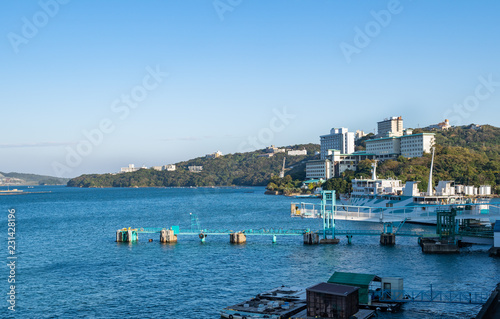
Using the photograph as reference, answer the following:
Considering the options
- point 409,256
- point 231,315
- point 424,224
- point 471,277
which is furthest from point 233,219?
point 231,315

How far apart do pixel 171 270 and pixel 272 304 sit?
530 inches

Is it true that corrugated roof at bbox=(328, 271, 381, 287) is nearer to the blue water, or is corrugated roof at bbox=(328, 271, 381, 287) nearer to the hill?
the blue water

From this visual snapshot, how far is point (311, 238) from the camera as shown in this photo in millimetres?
45531

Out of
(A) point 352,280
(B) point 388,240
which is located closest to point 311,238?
(B) point 388,240

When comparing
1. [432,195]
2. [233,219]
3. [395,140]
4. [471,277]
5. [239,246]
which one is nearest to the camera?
[471,277]

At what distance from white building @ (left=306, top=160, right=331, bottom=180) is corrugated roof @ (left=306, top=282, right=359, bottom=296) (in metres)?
141

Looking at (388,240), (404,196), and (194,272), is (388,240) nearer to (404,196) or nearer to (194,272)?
(194,272)

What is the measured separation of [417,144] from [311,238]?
106587mm

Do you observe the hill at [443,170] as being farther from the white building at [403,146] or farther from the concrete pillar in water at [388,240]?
the concrete pillar in water at [388,240]

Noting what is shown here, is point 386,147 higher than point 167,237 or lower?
higher

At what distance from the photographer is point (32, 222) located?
77250 millimetres

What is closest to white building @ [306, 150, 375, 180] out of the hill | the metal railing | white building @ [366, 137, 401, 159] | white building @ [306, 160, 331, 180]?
white building @ [306, 160, 331, 180]

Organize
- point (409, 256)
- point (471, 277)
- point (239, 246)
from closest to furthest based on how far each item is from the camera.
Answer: point (471, 277) → point (409, 256) → point (239, 246)

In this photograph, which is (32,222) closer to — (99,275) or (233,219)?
(233,219)
